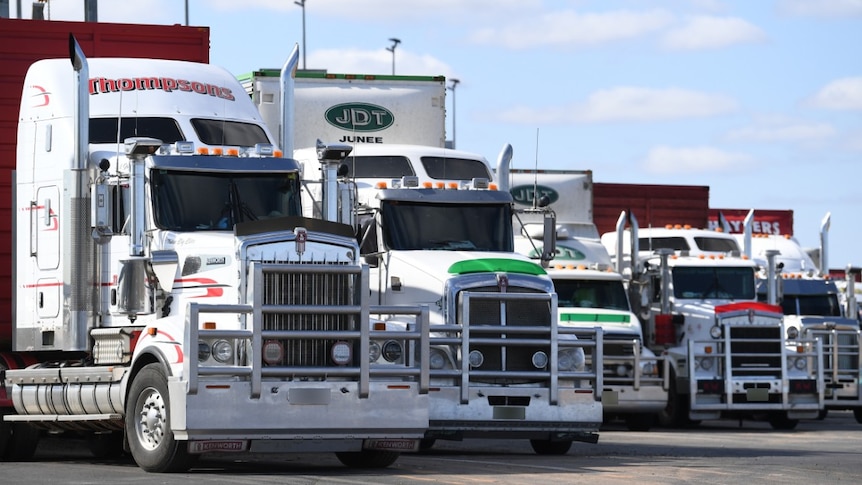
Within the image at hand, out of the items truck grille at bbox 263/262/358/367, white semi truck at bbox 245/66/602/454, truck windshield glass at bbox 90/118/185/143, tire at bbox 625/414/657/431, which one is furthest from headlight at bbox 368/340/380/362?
tire at bbox 625/414/657/431

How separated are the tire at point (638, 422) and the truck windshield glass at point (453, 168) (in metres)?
6.70

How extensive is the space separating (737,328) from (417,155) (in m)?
7.97

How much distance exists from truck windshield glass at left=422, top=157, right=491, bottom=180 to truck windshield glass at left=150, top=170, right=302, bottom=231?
190 inches

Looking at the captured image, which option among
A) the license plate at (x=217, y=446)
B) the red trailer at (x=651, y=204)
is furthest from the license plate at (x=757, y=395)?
the license plate at (x=217, y=446)

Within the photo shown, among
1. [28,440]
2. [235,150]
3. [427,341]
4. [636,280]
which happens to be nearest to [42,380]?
[28,440]

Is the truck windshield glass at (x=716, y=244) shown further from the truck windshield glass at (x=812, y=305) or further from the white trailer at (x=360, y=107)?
the white trailer at (x=360, y=107)

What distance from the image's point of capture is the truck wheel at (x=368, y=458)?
16.4 metres

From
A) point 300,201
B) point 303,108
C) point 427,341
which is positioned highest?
point 303,108

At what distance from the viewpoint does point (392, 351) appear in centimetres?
1597

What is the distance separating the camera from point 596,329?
18.6m

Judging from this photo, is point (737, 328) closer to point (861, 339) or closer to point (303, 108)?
point (861, 339)

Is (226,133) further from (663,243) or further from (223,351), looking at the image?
(663,243)

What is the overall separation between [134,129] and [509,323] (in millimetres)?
4608

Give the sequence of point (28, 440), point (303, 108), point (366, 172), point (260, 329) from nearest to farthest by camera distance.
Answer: point (260, 329), point (28, 440), point (366, 172), point (303, 108)
